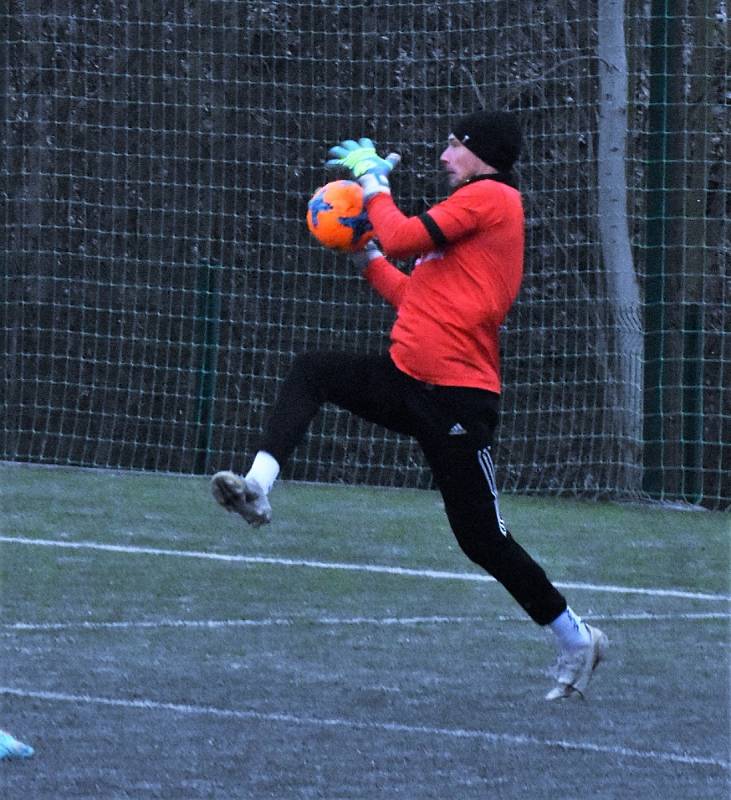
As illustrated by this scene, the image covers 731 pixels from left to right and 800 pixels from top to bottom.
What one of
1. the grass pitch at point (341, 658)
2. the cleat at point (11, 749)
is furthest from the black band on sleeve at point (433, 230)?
the cleat at point (11, 749)

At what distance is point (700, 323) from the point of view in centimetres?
1209

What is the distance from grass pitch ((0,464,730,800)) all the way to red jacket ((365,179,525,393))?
39.0 inches

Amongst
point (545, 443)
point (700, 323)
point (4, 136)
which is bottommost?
point (545, 443)

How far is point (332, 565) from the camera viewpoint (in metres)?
8.96

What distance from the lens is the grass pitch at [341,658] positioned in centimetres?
492

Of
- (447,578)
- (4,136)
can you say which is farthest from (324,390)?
(4,136)

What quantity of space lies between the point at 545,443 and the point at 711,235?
163 cm

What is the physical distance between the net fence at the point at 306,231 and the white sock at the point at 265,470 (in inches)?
243

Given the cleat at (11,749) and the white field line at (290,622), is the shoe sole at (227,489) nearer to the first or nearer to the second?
the cleat at (11,749)

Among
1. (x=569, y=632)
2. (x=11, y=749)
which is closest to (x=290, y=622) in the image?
(x=569, y=632)

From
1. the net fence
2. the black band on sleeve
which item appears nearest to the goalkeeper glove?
the black band on sleeve

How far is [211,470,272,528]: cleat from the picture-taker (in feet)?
19.1

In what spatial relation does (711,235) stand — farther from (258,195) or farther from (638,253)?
(258,195)

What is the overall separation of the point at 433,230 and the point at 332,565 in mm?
3232
